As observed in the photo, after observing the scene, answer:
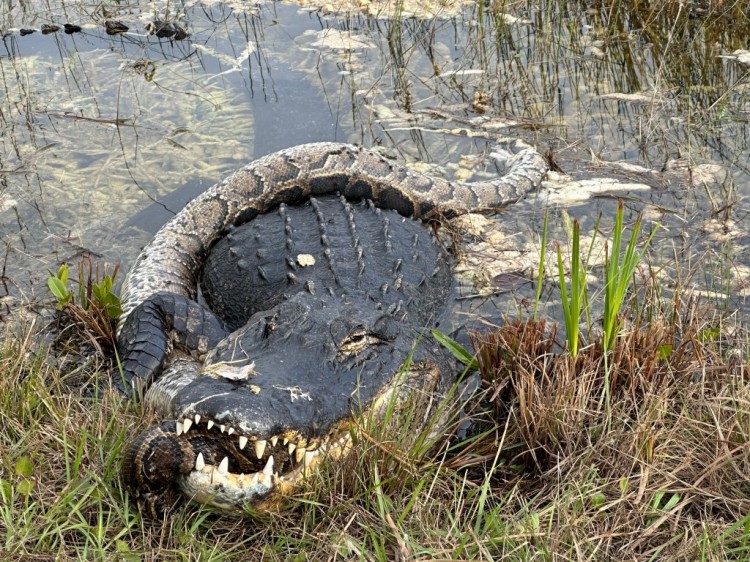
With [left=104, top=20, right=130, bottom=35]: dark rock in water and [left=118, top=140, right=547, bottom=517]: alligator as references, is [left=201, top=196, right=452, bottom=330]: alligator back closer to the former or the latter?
[left=118, top=140, right=547, bottom=517]: alligator

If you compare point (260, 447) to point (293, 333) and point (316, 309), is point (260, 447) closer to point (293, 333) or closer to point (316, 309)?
point (293, 333)

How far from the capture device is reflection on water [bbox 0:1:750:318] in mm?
5750

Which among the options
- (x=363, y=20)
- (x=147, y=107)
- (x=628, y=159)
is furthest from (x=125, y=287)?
(x=363, y=20)

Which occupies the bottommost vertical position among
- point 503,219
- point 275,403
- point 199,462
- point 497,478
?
point 497,478

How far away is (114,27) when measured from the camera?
8016mm

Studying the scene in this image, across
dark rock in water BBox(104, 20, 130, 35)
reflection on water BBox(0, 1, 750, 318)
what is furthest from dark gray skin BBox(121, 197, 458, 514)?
dark rock in water BBox(104, 20, 130, 35)

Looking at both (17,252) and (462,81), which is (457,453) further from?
(462,81)

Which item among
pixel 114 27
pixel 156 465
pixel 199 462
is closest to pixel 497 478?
pixel 199 462

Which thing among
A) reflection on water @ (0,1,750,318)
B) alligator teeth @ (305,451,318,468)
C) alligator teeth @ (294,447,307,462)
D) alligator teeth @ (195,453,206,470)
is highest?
reflection on water @ (0,1,750,318)

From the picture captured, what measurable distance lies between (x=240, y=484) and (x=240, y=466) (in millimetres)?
88

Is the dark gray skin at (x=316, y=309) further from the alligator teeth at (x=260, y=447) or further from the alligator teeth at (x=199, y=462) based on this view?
the alligator teeth at (x=199, y=462)

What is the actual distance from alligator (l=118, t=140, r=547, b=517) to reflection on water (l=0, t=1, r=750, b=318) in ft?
1.73

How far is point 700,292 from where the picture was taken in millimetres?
4625

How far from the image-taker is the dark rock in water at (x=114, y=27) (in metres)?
Answer: 8.01
